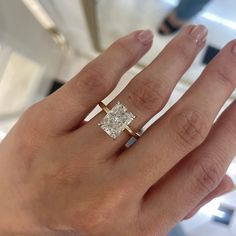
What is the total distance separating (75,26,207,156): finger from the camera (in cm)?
43

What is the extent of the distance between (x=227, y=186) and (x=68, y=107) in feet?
0.82

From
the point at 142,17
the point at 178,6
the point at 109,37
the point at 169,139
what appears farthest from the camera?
the point at 109,37

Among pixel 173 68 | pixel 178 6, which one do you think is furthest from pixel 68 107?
pixel 178 6

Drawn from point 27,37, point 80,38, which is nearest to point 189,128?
point 27,37

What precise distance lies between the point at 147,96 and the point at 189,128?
6 cm

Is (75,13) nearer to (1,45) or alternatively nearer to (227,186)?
(1,45)

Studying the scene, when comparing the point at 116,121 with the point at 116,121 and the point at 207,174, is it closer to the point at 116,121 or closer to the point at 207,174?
the point at 116,121

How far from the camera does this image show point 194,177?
45 centimetres

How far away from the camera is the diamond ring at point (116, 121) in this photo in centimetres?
42

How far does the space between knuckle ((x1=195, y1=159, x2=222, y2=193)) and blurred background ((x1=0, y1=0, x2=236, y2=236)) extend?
23cm

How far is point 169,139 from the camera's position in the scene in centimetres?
43

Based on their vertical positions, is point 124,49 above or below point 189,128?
above

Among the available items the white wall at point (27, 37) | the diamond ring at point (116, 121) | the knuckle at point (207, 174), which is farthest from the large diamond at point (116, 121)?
the white wall at point (27, 37)

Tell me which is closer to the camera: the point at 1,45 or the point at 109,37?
the point at 1,45
